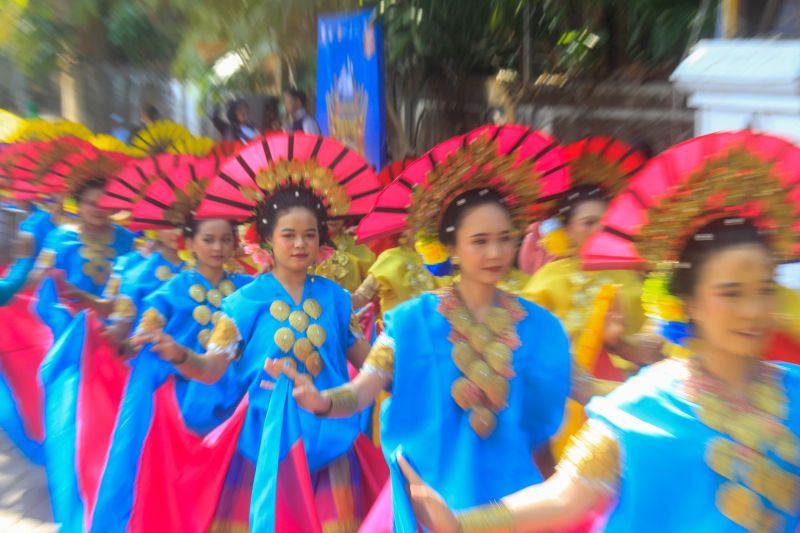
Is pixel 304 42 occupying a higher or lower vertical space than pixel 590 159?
higher

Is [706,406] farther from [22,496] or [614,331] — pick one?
[22,496]

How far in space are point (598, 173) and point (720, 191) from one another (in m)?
2.10

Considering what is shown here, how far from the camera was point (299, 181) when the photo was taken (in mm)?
3791

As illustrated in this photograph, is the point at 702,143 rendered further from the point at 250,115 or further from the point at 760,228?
the point at 250,115

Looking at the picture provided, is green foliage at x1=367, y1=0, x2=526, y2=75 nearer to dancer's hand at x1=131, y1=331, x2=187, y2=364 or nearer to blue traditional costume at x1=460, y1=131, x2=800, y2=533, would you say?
dancer's hand at x1=131, y1=331, x2=187, y2=364

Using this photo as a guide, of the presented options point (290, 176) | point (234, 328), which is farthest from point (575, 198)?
point (234, 328)

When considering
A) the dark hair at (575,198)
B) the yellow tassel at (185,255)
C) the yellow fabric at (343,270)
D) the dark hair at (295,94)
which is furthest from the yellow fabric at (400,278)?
the dark hair at (295,94)

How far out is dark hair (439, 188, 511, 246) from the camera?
2986mm

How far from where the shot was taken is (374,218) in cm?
339

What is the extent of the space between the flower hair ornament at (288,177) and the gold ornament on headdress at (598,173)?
0.95m

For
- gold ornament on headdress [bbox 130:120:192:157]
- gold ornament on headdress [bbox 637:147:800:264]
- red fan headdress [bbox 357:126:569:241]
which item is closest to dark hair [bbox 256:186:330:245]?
red fan headdress [bbox 357:126:569:241]

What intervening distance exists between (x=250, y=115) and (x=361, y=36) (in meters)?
3.82

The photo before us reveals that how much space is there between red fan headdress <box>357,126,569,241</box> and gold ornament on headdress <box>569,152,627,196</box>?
96cm

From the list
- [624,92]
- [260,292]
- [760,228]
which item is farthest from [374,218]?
[624,92]
